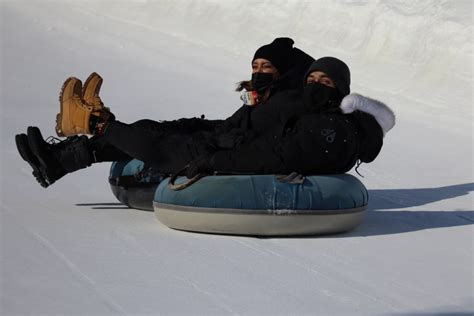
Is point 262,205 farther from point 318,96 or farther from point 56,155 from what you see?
point 56,155

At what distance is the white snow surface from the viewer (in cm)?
402

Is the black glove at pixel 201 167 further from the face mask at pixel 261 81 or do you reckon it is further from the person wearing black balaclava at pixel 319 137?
the face mask at pixel 261 81

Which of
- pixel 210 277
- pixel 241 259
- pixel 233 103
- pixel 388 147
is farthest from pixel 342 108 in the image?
pixel 233 103

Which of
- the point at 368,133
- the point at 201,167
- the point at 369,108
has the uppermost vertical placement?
the point at 369,108

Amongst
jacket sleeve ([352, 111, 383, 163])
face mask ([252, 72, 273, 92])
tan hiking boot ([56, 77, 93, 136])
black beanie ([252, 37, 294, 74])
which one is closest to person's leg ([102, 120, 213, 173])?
tan hiking boot ([56, 77, 93, 136])

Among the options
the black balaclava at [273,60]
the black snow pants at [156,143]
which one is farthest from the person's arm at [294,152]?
the black balaclava at [273,60]

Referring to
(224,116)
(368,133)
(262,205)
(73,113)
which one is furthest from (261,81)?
(224,116)

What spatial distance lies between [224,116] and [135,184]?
3774 millimetres

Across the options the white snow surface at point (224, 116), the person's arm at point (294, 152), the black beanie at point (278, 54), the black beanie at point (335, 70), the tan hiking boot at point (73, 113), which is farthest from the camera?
the black beanie at point (278, 54)

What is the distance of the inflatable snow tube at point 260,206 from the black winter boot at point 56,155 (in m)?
0.80

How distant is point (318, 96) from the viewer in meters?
5.47

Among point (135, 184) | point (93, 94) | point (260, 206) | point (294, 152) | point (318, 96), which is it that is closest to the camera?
point (260, 206)

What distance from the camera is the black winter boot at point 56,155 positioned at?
5730 millimetres

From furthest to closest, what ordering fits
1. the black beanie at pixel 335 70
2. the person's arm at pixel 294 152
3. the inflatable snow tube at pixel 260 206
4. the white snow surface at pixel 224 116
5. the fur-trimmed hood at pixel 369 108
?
the black beanie at pixel 335 70 → the fur-trimmed hood at pixel 369 108 → the person's arm at pixel 294 152 → the inflatable snow tube at pixel 260 206 → the white snow surface at pixel 224 116
